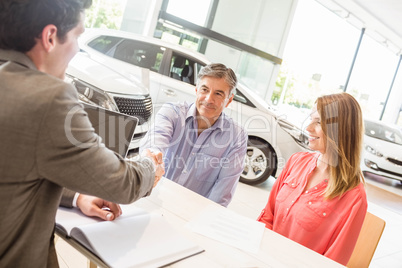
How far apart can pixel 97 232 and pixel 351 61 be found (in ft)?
39.8

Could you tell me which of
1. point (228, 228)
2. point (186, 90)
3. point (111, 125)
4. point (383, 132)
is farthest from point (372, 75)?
point (111, 125)

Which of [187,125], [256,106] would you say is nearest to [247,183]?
[256,106]

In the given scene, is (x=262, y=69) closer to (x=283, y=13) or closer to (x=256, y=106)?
(x=283, y=13)

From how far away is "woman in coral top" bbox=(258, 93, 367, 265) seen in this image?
1.65 m

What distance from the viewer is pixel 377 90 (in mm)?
13828

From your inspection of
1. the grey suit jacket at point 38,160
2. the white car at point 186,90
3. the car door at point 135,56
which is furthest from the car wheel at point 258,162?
the grey suit jacket at point 38,160

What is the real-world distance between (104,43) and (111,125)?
383 centimetres

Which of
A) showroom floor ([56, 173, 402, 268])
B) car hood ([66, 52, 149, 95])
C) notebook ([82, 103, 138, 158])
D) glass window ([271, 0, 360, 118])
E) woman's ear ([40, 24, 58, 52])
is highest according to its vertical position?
glass window ([271, 0, 360, 118])

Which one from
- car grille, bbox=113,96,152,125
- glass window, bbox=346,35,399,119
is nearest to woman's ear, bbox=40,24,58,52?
car grille, bbox=113,96,152,125

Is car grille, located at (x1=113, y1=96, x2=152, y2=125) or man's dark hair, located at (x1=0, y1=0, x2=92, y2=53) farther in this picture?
car grille, located at (x1=113, y1=96, x2=152, y2=125)

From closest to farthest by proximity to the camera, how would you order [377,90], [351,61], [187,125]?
1. [187,125]
2. [351,61]
3. [377,90]

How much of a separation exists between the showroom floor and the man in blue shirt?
2.81ft

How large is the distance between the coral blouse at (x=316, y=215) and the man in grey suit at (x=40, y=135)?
3.99 ft

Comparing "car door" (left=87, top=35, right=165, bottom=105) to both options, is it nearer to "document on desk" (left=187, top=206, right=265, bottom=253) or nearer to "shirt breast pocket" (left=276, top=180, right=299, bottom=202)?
"shirt breast pocket" (left=276, top=180, right=299, bottom=202)
